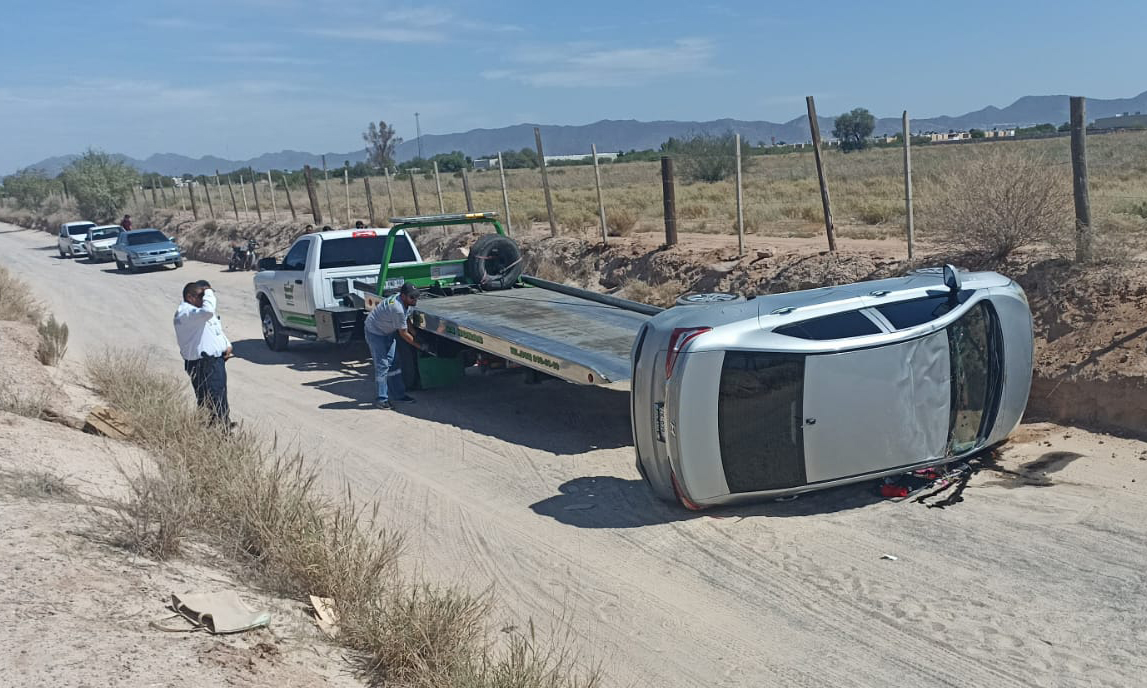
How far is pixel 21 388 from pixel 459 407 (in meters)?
4.58

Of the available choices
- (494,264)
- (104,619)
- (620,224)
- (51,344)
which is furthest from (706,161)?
(104,619)

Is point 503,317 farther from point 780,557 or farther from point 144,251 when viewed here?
point 144,251

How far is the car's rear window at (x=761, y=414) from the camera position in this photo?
22.4 feet

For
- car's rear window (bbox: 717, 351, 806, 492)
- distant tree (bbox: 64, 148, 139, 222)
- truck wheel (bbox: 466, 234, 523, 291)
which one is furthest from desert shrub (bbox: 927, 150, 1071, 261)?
distant tree (bbox: 64, 148, 139, 222)

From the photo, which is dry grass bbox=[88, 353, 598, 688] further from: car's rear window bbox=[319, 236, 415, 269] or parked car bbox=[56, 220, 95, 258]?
parked car bbox=[56, 220, 95, 258]

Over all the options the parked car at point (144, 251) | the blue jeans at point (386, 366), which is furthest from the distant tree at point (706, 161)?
the blue jeans at point (386, 366)

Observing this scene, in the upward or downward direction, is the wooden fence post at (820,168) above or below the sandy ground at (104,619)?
above

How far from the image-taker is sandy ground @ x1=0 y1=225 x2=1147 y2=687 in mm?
5312

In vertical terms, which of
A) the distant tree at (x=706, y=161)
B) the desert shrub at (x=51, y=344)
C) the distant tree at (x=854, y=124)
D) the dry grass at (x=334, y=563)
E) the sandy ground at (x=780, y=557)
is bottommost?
the sandy ground at (x=780, y=557)

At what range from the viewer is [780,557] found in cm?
661

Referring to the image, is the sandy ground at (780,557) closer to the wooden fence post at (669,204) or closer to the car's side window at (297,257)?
the car's side window at (297,257)

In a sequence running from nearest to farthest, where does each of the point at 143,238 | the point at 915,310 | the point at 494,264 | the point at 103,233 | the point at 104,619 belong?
the point at 104,619
the point at 915,310
the point at 494,264
the point at 143,238
the point at 103,233

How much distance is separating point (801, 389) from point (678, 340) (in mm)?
920

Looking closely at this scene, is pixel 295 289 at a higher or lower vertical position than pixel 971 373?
higher
